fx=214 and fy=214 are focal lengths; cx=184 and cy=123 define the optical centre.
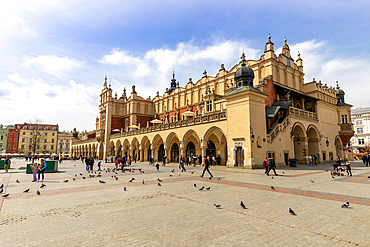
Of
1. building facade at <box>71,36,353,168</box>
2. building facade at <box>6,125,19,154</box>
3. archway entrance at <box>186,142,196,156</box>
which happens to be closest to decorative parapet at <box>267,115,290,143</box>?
building facade at <box>71,36,353,168</box>

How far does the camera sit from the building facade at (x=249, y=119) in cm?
2367

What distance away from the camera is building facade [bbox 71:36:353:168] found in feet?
77.7

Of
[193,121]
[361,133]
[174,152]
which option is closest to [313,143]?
[193,121]

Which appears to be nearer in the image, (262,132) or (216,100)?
(262,132)

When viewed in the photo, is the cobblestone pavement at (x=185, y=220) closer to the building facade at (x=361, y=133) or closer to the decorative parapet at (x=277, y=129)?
the decorative parapet at (x=277, y=129)

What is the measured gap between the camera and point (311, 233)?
4820 mm

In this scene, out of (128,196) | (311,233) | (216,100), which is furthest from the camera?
(216,100)

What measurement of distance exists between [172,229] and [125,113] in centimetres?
5369

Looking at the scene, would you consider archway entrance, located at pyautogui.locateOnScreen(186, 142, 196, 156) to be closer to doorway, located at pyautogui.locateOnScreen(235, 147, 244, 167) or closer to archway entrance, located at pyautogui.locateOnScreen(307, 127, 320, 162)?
doorway, located at pyautogui.locateOnScreen(235, 147, 244, 167)

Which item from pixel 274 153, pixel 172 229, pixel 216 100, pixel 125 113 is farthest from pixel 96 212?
pixel 125 113

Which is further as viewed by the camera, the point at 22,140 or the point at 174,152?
the point at 22,140

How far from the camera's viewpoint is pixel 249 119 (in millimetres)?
22500

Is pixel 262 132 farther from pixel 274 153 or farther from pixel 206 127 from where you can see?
pixel 206 127

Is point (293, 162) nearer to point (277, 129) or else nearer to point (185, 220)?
point (277, 129)
